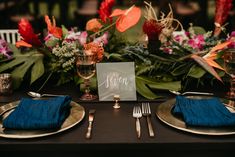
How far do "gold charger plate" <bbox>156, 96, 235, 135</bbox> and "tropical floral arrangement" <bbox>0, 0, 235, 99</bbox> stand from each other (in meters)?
0.14

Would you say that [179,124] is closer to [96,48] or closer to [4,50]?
[96,48]

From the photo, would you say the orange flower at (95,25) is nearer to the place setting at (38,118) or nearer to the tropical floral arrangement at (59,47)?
the tropical floral arrangement at (59,47)

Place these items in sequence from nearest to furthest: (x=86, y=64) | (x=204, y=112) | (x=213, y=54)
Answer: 1. (x=204, y=112)
2. (x=86, y=64)
3. (x=213, y=54)

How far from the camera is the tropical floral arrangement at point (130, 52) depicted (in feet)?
4.17

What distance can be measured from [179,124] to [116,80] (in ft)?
1.04

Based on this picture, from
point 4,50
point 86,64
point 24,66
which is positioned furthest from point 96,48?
point 4,50

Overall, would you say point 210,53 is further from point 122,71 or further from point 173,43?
point 122,71

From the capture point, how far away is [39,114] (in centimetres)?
97

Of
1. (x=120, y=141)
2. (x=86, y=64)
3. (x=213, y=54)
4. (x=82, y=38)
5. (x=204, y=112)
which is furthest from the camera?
(x=82, y=38)

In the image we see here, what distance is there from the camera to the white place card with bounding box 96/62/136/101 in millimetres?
1177

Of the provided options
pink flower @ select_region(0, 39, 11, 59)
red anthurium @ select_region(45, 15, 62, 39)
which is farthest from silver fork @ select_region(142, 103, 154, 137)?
pink flower @ select_region(0, 39, 11, 59)

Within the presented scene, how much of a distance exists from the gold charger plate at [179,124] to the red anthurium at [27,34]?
0.58 metres
